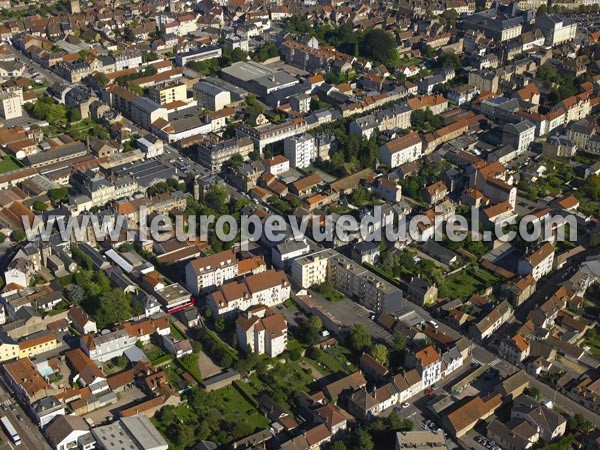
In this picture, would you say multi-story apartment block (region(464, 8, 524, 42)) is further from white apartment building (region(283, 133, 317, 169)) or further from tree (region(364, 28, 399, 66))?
white apartment building (region(283, 133, 317, 169))

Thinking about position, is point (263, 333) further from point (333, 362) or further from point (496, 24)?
point (496, 24)

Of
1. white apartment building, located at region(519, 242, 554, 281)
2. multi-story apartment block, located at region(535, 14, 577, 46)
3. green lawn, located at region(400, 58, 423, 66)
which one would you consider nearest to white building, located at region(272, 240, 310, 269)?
white apartment building, located at region(519, 242, 554, 281)

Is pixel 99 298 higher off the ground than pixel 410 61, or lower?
higher

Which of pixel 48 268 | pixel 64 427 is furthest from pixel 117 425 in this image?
pixel 48 268

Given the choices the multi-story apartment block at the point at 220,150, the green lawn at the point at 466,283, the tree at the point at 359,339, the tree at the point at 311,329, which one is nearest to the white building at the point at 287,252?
the tree at the point at 311,329

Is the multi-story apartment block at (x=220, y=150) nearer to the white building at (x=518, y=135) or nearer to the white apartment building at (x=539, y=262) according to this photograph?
the white building at (x=518, y=135)

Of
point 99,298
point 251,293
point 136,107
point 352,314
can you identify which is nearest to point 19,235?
point 99,298
